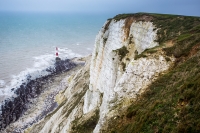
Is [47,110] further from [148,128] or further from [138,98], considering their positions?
[148,128]

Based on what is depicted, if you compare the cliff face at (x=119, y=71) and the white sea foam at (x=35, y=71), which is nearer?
the cliff face at (x=119, y=71)

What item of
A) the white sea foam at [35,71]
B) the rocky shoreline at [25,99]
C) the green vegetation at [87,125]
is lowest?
the rocky shoreline at [25,99]

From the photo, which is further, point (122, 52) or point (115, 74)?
point (122, 52)

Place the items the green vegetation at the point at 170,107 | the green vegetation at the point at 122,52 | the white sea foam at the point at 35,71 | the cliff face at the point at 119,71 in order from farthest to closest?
the white sea foam at the point at 35,71 → the green vegetation at the point at 122,52 → the cliff face at the point at 119,71 → the green vegetation at the point at 170,107

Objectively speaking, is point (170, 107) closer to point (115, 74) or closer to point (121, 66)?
point (121, 66)

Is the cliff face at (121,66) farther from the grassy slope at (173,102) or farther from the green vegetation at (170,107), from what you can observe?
the green vegetation at (170,107)

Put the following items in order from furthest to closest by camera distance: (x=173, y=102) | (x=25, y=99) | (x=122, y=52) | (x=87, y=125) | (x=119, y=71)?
(x=25, y=99)
(x=122, y=52)
(x=119, y=71)
(x=87, y=125)
(x=173, y=102)

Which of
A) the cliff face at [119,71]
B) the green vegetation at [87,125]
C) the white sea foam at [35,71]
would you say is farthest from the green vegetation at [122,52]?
the white sea foam at [35,71]

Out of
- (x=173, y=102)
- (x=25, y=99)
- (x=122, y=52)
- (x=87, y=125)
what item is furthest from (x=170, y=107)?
(x=25, y=99)

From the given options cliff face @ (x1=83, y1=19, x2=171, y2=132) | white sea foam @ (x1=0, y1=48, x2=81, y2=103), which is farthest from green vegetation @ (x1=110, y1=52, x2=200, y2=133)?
white sea foam @ (x1=0, y1=48, x2=81, y2=103)
